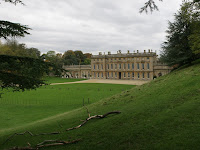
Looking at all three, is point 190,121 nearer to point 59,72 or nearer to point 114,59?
point 59,72

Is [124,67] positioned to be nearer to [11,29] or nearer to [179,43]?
[179,43]

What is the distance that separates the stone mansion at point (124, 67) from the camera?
157 feet

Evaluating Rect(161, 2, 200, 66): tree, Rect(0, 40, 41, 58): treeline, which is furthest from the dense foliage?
Rect(0, 40, 41, 58): treeline

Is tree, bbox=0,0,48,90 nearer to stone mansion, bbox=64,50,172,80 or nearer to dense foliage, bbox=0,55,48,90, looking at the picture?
dense foliage, bbox=0,55,48,90

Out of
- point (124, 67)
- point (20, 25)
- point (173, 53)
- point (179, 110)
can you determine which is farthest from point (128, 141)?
point (124, 67)

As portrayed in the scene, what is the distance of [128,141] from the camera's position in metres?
4.84

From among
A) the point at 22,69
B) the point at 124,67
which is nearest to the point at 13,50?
the point at 124,67

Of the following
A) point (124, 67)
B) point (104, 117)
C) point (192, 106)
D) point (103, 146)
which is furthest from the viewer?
point (124, 67)

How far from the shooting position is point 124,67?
52.0 meters

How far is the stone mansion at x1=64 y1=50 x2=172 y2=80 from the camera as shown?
1882 inches

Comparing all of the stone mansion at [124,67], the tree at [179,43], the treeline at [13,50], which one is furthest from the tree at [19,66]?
the stone mansion at [124,67]

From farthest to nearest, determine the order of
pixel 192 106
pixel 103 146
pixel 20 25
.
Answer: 1. pixel 192 106
2. pixel 20 25
3. pixel 103 146

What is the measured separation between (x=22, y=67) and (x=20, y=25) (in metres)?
1.57

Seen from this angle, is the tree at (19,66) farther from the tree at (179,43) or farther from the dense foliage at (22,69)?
the tree at (179,43)
